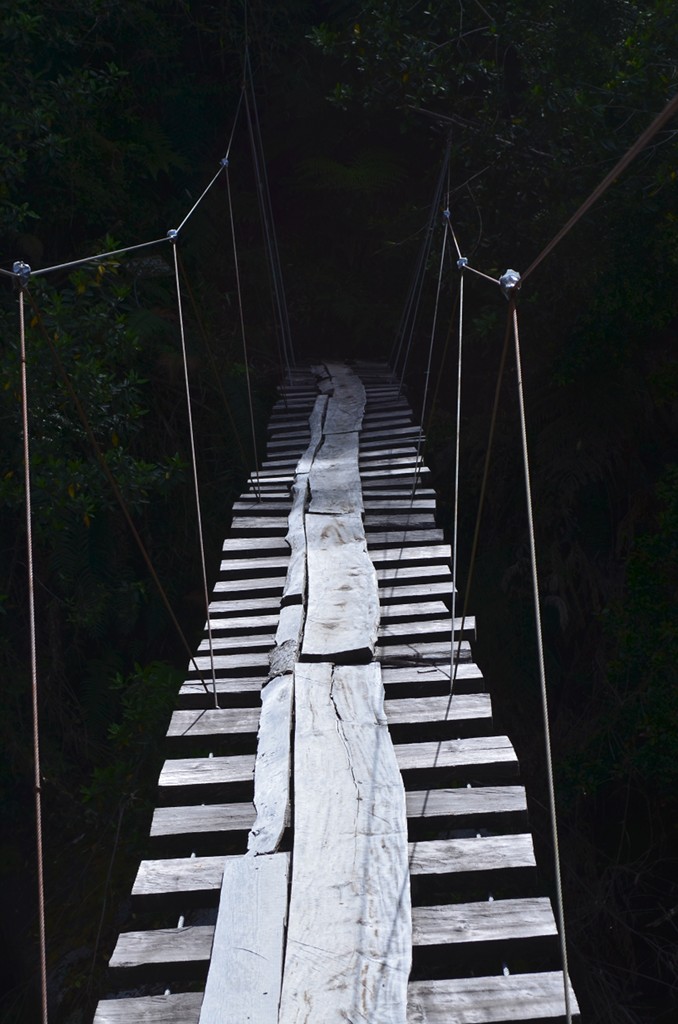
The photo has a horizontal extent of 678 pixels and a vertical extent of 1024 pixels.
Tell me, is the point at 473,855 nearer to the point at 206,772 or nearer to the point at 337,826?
the point at 337,826

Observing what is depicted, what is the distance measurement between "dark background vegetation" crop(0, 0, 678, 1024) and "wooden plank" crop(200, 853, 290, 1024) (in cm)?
185

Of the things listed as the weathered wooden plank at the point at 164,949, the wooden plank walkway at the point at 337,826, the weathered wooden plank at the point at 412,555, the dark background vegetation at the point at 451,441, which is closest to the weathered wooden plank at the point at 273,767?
the wooden plank walkway at the point at 337,826

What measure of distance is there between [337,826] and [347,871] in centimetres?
12

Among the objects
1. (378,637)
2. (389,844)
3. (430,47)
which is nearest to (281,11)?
(430,47)

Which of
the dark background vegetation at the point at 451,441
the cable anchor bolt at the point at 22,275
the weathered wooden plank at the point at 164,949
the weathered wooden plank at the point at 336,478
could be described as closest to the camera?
the weathered wooden plank at the point at 164,949

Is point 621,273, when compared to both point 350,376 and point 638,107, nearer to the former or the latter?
point 638,107

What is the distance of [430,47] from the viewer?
16.5 feet

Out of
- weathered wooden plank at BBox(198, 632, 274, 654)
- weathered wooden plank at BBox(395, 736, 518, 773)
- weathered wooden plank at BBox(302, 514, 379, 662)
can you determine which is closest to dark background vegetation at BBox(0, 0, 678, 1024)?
weathered wooden plank at BBox(302, 514, 379, 662)

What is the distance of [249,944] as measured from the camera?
1.65 meters

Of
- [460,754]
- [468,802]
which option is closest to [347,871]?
[468,802]

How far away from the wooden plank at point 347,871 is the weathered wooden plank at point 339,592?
0.91 ft

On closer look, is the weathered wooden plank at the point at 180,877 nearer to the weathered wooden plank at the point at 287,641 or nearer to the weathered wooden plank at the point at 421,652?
the weathered wooden plank at the point at 287,641

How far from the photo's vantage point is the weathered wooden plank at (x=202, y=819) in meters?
2.04

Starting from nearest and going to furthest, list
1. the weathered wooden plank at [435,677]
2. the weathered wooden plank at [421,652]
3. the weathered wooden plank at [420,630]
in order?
the weathered wooden plank at [435,677] → the weathered wooden plank at [421,652] → the weathered wooden plank at [420,630]
